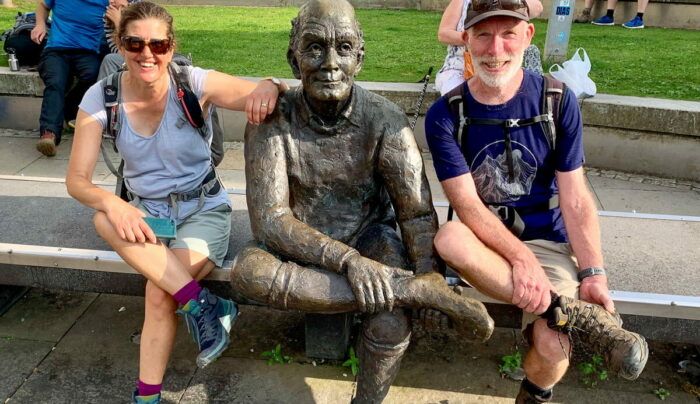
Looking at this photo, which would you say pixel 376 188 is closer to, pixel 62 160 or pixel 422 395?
pixel 422 395

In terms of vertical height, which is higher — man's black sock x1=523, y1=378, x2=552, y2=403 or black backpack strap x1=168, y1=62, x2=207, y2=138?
black backpack strap x1=168, y1=62, x2=207, y2=138

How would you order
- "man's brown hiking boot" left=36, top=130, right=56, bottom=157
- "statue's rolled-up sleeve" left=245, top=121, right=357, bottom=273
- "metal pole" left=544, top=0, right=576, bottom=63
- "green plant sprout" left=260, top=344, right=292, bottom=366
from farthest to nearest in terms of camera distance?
"metal pole" left=544, top=0, right=576, bottom=63 → "man's brown hiking boot" left=36, top=130, right=56, bottom=157 → "green plant sprout" left=260, top=344, right=292, bottom=366 → "statue's rolled-up sleeve" left=245, top=121, right=357, bottom=273

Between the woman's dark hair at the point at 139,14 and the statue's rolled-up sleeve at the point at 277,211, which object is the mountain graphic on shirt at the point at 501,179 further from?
the woman's dark hair at the point at 139,14

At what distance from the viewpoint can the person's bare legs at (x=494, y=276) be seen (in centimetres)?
268

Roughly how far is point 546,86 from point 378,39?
722 cm

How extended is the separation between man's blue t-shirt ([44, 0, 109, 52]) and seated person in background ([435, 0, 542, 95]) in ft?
10.9

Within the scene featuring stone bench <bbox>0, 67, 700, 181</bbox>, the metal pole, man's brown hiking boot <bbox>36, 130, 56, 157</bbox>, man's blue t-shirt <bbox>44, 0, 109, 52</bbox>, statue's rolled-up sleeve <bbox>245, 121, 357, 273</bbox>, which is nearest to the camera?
statue's rolled-up sleeve <bbox>245, 121, 357, 273</bbox>

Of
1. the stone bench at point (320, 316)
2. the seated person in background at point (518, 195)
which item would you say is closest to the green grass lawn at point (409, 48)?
the stone bench at point (320, 316)

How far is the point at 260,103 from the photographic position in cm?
282

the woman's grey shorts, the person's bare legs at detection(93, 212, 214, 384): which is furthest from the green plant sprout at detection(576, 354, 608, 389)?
the person's bare legs at detection(93, 212, 214, 384)

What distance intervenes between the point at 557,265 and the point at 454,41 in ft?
8.54

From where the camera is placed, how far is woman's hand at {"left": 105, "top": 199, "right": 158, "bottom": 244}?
113 inches

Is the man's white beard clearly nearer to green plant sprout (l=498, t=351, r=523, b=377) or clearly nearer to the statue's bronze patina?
the statue's bronze patina

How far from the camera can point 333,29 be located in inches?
99.7
